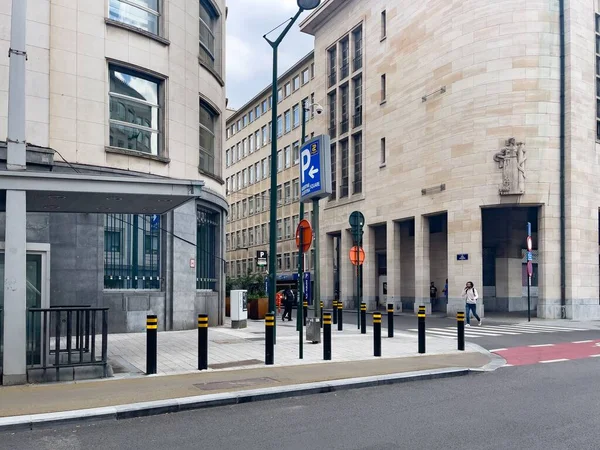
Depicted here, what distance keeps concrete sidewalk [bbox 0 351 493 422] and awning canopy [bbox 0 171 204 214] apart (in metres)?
2.86

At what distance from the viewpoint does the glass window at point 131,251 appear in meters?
17.5

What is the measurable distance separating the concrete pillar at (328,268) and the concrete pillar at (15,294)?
38230 millimetres

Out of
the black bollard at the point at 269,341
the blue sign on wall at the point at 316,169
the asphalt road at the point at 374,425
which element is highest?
the blue sign on wall at the point at 316,169

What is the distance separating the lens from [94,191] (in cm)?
991

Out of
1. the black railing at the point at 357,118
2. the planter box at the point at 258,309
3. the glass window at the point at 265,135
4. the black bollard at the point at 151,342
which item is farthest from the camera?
the glass window at the point at 265,135

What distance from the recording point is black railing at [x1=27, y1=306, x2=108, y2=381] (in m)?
9.54

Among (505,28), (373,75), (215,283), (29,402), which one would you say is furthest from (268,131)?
(29,402)

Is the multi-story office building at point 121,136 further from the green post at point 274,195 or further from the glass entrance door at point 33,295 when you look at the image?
the glass entrance door at point 33,295

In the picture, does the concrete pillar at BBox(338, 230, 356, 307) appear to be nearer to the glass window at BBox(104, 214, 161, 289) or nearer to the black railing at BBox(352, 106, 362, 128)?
the black railing at BBox(352, 106, 362, 128)

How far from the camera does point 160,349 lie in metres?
13.8

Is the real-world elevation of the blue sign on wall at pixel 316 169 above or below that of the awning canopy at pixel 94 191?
above

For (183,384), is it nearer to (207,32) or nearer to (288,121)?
(207,32)

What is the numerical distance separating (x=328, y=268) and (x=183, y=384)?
3809cm

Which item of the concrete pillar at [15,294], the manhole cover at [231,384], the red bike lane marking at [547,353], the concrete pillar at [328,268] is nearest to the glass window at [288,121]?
the concrete pillar at [328,268]
